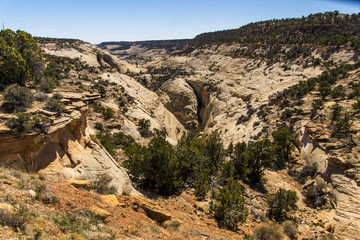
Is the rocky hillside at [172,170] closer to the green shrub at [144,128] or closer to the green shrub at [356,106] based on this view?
the green shrub at [144,128]

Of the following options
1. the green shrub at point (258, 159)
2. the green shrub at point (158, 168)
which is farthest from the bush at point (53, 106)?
the green shrub at point (258, 159)

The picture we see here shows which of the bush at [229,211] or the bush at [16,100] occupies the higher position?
the bush at [16,100]

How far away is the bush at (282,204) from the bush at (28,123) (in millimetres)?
13481

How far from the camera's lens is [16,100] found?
8.09m

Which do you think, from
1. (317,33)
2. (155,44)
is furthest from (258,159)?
(155,44)

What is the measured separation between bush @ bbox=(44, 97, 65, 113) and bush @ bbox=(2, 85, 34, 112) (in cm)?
67

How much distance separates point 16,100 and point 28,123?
1802 mm

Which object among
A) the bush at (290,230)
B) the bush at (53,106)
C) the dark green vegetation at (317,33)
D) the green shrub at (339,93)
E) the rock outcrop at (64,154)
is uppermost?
the dark green vegetation at (317,33)

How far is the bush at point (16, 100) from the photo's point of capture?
7879 mm

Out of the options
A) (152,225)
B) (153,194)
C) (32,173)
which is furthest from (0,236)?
(153,194)

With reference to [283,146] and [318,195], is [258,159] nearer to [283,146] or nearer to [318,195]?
[283,146]

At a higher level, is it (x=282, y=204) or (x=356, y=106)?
(x=356, y=106)

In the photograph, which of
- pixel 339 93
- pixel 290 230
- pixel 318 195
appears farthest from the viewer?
pixel 339 93

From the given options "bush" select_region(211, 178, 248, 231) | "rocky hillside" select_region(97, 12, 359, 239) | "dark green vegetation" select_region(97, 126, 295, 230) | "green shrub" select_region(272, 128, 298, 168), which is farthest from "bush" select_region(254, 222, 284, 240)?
"green shrub" select_region(272, 128, 298, 168)
